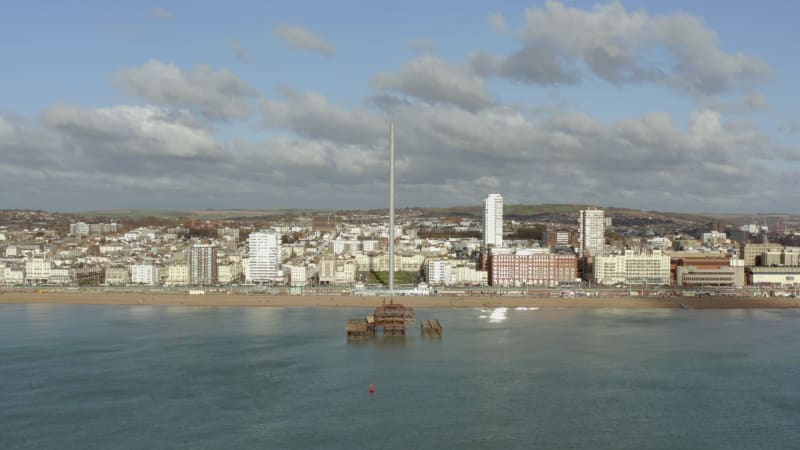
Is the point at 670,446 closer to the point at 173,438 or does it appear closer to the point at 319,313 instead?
the point at 173,438

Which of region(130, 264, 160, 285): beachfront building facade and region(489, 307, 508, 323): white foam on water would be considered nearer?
region(489, 307, 508, 323): white foam on water

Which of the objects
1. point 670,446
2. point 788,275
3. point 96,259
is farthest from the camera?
point 96,259

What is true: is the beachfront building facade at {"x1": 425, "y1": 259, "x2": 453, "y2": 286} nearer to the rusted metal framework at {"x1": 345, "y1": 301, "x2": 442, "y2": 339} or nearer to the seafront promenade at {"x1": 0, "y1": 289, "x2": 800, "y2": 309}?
the seafront promenade at {"x1": 0, "y1": 289, "x2": 800, "y2": 309}

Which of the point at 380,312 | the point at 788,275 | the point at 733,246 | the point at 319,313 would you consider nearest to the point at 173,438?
the point at 380,312

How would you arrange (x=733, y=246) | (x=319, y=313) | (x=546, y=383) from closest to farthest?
(x=546, y=383) → (x=319, y=313) → (x=733, y=246)

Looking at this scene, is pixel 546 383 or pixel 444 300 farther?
pixel 444 300

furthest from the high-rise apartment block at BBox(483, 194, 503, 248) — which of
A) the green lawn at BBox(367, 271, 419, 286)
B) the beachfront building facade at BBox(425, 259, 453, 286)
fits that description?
the beachfront building facade at BBox(425, 259, 453, 286)

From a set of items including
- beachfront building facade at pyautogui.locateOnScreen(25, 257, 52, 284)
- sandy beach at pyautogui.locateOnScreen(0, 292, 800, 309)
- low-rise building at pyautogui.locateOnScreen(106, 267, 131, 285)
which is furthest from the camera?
low-rise building at pyautogui.locateOnScreen(106, 267, 131, 285)
